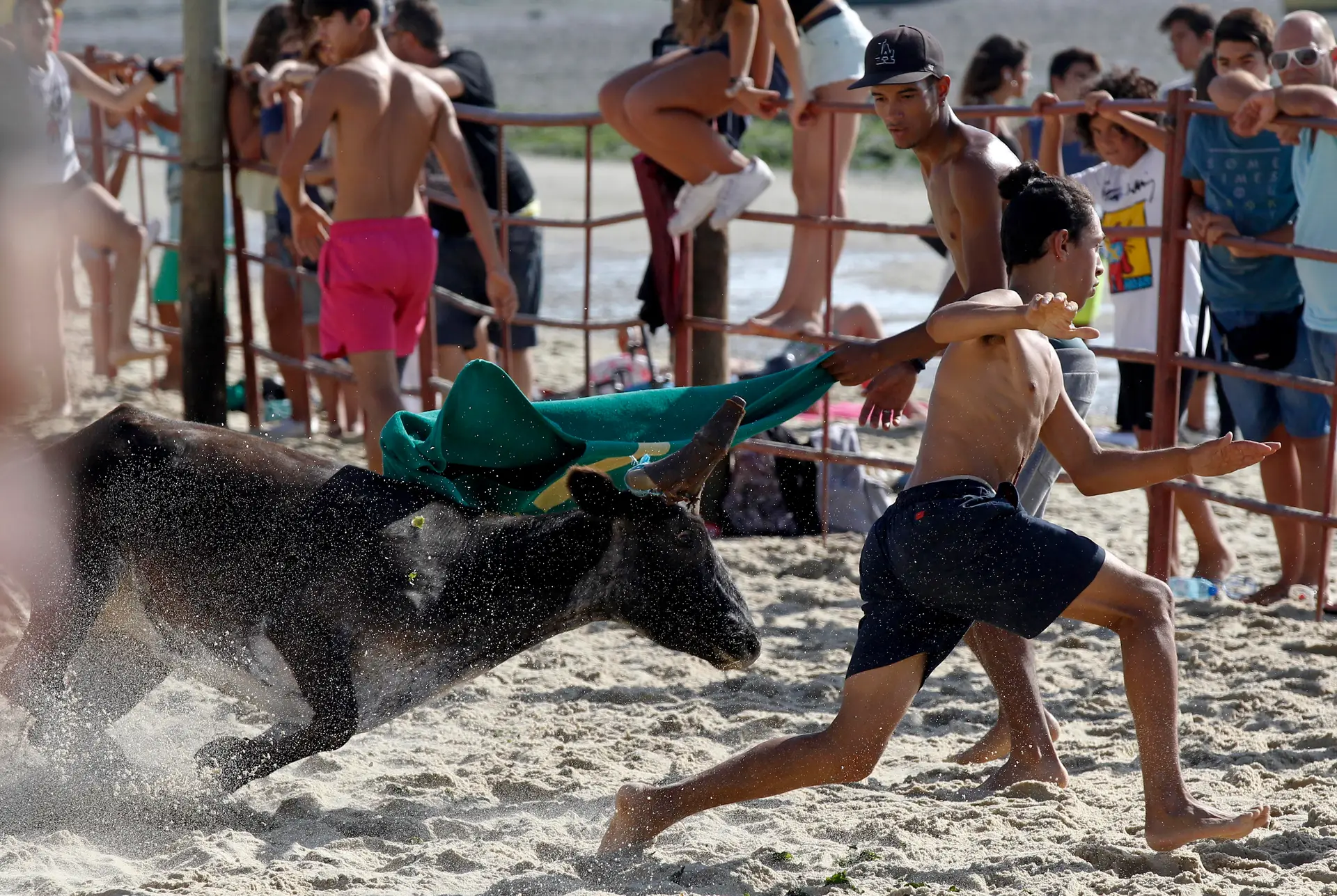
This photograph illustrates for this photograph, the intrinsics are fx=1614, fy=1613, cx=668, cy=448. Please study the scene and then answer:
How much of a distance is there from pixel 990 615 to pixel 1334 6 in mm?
28514

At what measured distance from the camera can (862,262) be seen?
44.7 ft

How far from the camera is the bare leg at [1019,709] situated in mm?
3961

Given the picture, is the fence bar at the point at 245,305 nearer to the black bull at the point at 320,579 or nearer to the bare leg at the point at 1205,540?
the black bull at the point at 320,579

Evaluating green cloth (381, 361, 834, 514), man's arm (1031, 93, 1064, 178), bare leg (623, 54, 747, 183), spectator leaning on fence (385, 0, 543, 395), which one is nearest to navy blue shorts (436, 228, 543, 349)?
spectator leaning on fence (385, 0, 543, 395)

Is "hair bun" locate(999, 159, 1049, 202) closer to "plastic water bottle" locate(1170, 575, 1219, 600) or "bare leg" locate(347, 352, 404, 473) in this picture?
"plastic water bottle" locate(1170, 575, 1219, 600)

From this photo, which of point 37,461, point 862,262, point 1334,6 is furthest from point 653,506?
point 1334,6

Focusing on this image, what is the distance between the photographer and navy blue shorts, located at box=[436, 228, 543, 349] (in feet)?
24.0

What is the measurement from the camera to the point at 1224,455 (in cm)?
327

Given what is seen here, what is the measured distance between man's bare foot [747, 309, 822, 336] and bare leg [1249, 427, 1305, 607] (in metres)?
1.69

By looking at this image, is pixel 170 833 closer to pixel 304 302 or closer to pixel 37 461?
pixel 37 461

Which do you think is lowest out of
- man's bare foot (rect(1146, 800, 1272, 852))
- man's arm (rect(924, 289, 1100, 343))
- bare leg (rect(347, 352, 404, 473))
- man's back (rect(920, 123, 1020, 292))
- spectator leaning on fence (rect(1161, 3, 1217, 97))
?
man's bare foot (rect(1146, 800, 1272, 852))

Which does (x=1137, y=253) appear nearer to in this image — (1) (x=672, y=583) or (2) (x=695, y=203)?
(2) (x=695, y=203)

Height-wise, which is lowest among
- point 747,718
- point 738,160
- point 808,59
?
point 747,718

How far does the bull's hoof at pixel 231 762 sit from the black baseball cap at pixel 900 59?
2.12 m
